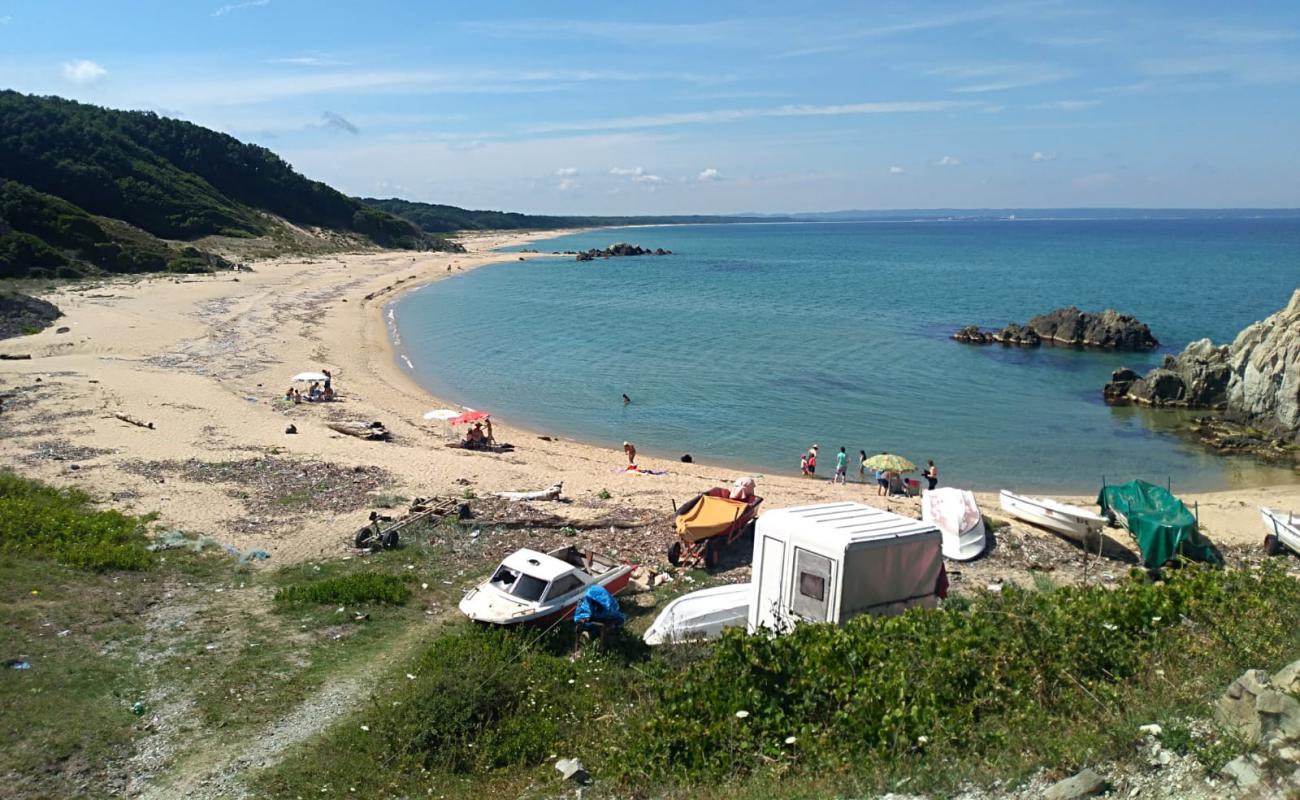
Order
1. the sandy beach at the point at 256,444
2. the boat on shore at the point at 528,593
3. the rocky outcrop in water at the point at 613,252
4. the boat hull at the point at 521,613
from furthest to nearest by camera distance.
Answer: the rocky outcrop in water at the point at 613,252, the sandy beach at the point at 256,444, the boat on shore at the point at 528,593, the boat hull at the point at 521,613

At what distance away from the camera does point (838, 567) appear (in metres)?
11.7

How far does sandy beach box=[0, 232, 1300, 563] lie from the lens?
64.4 ft

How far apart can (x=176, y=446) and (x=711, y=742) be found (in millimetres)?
20657


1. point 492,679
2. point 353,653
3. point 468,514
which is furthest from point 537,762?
point 468,514

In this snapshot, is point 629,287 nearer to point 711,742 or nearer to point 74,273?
point 74,273

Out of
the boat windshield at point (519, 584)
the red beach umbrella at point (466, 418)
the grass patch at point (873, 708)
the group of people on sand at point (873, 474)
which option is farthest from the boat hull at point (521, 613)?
the red beach umbrella at point (466, 418)

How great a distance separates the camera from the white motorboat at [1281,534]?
63.3 ft

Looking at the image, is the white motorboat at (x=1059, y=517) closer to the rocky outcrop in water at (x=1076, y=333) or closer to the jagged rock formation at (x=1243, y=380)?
the jagged rock formation at (x=1243, y=380)

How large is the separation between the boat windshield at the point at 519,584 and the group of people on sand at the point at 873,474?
13461mm

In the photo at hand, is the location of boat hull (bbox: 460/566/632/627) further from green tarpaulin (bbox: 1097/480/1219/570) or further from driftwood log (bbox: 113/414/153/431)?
driftwood log (bbox: 113/414/153/431)

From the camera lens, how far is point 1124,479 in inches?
1096

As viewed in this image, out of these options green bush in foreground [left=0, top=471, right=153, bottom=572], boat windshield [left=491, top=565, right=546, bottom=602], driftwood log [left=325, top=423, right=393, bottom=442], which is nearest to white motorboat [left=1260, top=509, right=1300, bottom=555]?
boat windshield [left=491, top=565, right=546, bottom=602]

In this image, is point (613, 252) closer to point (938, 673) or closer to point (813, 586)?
point (813, 586)

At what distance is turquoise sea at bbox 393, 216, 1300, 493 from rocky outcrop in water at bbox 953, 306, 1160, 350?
1.64m
